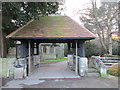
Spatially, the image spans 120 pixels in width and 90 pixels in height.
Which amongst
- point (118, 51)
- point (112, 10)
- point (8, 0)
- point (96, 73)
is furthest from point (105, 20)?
point (8, 0)

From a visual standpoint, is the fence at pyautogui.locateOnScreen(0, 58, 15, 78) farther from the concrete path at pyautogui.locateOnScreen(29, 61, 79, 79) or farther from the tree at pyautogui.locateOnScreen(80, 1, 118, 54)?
the tree at pyautogui.locateOnScreen(80, 1, 118, 54)

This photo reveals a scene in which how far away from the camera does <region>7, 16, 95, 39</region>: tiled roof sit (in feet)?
27.5

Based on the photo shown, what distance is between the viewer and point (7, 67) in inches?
331

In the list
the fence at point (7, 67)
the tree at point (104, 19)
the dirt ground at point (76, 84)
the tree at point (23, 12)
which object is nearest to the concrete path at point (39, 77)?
the dirt ground at point (76, 84)

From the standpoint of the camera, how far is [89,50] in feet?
61.4

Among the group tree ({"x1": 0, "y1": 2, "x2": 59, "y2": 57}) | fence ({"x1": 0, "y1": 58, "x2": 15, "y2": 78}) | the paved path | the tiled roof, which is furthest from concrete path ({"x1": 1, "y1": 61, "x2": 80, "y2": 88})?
tree ({"x1": 0, "y1": 2, "x2": 59, "y2": 57})

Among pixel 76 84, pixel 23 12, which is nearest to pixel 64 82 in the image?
pixel 76 84

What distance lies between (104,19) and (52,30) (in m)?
10.2

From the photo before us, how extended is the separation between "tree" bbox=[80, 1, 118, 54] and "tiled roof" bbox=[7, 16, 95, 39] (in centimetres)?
563

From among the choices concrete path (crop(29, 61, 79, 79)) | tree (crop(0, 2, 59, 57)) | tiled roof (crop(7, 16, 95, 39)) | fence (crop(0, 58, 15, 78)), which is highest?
tree (crop(0, 2, 59, 57))

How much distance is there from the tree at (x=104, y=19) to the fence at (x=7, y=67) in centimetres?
1097

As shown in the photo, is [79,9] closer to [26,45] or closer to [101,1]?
[101,1]

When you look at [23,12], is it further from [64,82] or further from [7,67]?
[64,82]

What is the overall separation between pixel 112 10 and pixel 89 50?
19.9 ft
